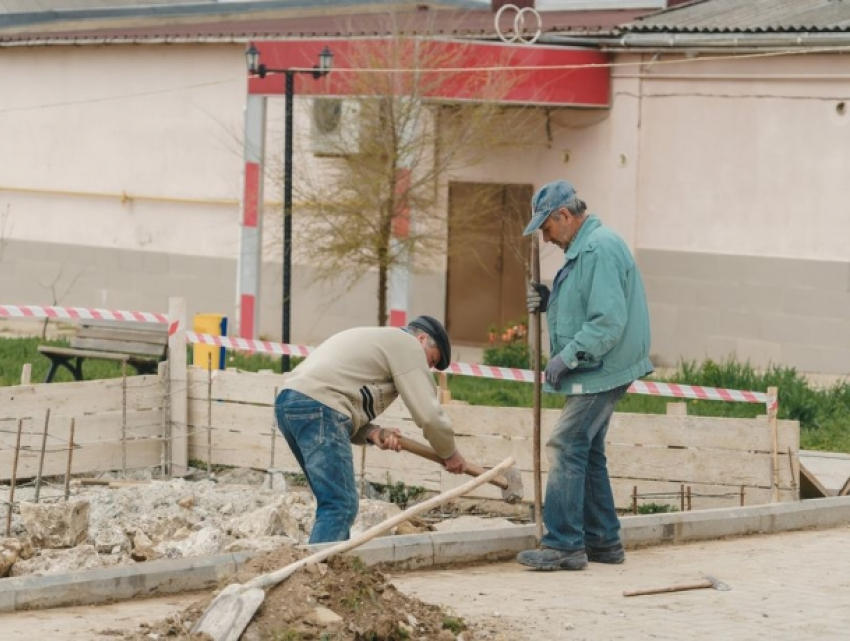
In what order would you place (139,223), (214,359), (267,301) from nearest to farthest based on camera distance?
(214,359), (267,301), (139,223)

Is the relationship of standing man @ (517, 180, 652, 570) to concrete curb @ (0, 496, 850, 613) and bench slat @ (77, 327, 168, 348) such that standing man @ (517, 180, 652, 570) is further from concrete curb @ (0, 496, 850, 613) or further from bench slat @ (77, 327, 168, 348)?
bench slat @ (77, 327, 168, 348)

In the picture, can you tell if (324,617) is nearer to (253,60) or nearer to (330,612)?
(330,612)

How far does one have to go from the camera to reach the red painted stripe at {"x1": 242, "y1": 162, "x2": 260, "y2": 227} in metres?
24.1

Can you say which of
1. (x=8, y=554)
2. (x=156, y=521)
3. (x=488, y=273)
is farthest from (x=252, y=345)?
(x=488, y=273)

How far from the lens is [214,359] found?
56.4ft

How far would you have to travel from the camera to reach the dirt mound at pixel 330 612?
6.84 m

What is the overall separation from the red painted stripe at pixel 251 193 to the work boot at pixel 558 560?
15.5 metres

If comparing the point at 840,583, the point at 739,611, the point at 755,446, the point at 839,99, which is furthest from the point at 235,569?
the point at 839,99

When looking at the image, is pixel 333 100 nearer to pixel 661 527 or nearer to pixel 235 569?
pixel 661 527

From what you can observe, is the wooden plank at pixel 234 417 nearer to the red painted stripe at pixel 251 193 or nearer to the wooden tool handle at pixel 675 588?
the wooden tool handle at pixel 675 588

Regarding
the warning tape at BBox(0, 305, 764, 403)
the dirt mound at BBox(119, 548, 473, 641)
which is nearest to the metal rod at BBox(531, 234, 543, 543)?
the dirt mound at BBox(119, 548, 473, 641)

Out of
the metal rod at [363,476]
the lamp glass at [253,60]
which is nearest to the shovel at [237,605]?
the metal rod at [363,476]

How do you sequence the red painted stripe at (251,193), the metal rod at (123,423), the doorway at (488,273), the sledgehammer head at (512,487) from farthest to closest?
the red painted stripe at (251,193)
the doorway at (488,273)
the metal rod at (123,423)
the sledgehammer head at (512,487)

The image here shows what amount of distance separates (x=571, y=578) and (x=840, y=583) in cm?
124
